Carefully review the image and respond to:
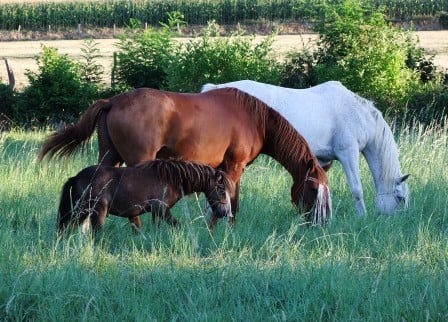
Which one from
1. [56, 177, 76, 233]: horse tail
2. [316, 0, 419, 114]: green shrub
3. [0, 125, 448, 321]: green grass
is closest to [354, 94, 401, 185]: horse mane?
[0, 125, 448, 321]: green grass

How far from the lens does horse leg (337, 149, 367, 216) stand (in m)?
8.12

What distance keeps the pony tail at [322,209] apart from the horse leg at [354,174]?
960mm

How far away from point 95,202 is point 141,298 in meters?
1.52

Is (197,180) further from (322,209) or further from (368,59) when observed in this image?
(368,59)

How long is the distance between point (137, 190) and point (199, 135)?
1.21 m

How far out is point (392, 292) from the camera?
186 inches

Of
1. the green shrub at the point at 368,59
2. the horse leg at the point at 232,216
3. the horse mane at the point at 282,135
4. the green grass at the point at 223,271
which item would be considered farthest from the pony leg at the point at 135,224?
the green shrub at the point at 368,59

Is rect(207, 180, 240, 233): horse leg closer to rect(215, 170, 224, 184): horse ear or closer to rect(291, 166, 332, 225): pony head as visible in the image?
rect(215, 170, 224, 184): horse ear

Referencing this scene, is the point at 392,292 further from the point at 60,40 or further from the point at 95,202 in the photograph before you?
the point at 60,40

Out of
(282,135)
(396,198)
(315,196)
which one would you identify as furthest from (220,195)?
(396,198)

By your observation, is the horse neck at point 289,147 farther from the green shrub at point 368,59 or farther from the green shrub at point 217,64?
the green shrub at point 217,64

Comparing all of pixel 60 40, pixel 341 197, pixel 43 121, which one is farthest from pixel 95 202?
pixel 60 40

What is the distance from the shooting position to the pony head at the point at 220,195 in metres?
6.27

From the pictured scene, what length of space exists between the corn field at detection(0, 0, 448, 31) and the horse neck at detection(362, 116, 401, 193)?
4202cm
